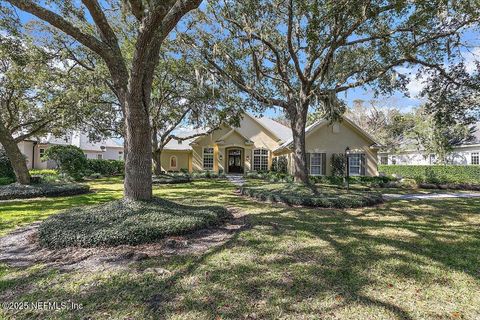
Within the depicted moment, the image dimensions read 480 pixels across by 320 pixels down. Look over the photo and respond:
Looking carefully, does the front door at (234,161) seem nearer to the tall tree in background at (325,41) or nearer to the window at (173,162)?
the window at (173,162)

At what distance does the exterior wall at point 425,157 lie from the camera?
22.7 metres

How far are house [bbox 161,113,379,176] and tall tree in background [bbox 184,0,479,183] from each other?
673cm

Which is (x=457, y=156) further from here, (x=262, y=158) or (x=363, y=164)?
(x=262, y=158)

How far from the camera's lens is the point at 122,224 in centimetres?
517

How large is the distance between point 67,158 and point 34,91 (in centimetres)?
523

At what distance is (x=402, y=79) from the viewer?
12109mm

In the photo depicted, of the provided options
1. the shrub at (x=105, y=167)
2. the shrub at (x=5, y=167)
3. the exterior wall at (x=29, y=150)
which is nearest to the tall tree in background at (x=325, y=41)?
the shrub at (x=5, y=167)

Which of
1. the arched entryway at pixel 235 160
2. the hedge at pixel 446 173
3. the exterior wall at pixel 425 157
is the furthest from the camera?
the arched entryway at pixel 235 160

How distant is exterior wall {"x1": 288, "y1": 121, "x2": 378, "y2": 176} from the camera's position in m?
20.1

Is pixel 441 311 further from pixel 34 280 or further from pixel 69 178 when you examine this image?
pixel 69 178

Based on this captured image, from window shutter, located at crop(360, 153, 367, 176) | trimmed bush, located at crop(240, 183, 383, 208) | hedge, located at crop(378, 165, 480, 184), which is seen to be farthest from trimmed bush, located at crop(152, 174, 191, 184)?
hedge, located at crop(378, 165, 480, 184)

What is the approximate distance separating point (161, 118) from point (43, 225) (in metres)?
16.6

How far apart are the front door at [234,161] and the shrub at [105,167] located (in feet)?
42.7

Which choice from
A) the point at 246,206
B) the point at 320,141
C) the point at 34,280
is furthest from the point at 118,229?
the point at 320,141
